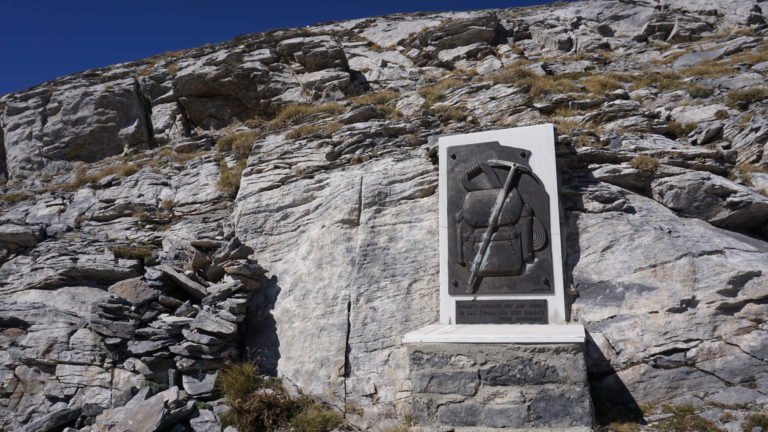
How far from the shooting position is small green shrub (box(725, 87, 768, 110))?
11.8 metres

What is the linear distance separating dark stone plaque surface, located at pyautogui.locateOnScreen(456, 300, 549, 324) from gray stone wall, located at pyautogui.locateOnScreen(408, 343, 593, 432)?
62.2 inches

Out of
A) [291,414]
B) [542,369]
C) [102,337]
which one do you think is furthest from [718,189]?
[102,337]

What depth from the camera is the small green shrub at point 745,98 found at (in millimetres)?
11789

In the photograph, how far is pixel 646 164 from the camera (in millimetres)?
8984

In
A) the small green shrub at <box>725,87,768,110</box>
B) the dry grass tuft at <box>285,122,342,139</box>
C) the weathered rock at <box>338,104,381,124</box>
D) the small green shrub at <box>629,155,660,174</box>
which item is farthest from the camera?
the weathered rock at <box>338,104,381,124</box>

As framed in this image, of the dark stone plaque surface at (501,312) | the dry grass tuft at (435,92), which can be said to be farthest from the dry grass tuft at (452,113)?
the dark stone plaque surface at (501,312)

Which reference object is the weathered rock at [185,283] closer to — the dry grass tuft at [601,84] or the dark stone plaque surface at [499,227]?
the dark stone plaque surface at [499,227]

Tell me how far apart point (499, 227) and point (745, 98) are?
28.6 feet

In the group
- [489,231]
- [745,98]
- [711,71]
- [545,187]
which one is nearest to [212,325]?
[489,231]

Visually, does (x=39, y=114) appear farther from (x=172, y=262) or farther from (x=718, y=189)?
(x=718, y=189)

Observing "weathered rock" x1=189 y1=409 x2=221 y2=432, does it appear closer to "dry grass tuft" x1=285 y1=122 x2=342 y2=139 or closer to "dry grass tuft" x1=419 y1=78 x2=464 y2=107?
"dry grass tuft" x1=285 y1=122 x2=342 y2=139

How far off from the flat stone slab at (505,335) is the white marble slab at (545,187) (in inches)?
22.3

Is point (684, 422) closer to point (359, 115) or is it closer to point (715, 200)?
point (715, 200)

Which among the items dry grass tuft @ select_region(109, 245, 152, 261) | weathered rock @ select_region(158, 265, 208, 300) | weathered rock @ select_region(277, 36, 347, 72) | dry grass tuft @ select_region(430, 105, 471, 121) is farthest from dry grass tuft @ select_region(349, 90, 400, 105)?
weathered rock @ select_region(158, 265, 208, 300)
